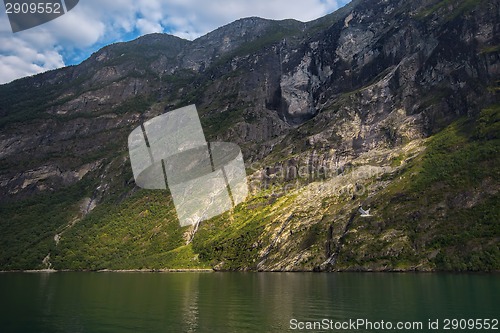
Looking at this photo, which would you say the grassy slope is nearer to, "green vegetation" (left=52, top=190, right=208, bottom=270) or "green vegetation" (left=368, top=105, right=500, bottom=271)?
"green vegetation" (left=368, top=105, right=500, bottom=271)

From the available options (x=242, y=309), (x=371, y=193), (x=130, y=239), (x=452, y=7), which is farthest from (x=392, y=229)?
(x=452, y=7)

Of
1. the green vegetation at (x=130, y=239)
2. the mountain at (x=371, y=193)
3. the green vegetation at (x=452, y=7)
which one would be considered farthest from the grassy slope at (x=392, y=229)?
the green vegetation at (x=452, y=7)

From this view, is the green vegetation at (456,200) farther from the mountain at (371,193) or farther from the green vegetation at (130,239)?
the green vegetation at (130,239)

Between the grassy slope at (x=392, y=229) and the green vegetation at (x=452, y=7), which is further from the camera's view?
the green vegetation at (x=452, y=7)

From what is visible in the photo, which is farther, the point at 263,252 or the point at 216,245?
the point at 216,245

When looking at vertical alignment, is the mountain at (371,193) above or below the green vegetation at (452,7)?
below

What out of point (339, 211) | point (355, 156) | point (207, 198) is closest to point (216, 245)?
point (207, 198)

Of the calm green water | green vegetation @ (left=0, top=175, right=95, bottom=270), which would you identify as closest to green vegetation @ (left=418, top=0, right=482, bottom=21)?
the calm green water

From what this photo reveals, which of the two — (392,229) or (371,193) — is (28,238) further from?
(392,229)

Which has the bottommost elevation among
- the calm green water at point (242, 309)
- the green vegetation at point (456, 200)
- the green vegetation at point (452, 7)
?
the calm green water at point (242, 309)

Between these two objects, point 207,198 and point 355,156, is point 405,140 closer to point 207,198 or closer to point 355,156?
point 355,156

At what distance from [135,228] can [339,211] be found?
92352mm

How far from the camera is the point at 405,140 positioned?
14575 centimetres

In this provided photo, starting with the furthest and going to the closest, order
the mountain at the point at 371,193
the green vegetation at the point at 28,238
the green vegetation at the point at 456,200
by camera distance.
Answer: the green vegetation at the point at 28,238
the mountain at the point at 371,193
the green vegetation at the point at 456,200
